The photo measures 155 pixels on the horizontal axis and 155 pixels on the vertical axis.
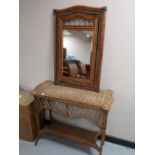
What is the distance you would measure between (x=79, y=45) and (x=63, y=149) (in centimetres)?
132

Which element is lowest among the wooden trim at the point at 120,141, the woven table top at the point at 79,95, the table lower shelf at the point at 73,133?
the wooden trim at the point at 120,141

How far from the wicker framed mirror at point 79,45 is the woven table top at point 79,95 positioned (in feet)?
0.30

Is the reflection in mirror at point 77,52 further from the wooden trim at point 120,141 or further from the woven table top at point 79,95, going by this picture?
the wooden trim at point 120,141

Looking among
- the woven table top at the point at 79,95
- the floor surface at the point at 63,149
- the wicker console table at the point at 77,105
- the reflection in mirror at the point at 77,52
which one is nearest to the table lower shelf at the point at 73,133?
the wicker console table at the point at 77,105

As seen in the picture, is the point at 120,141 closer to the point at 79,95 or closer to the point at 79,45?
the point at 79,95

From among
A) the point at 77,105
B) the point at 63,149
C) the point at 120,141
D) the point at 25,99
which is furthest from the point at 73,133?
the point at 25,99

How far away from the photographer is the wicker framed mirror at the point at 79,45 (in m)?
1.64

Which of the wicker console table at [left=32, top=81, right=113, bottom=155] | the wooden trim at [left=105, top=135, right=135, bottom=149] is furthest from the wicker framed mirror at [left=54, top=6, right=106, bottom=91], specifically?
the wooden trim at [left=105, top=135, right=135, bottom=149]

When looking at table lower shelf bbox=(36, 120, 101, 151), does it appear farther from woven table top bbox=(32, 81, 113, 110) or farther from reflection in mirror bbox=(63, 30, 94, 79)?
reflection in mirror bbox=(63, 30, 94, 79)

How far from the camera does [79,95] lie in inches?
65.2

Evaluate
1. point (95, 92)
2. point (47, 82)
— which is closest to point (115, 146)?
point (95, 92)

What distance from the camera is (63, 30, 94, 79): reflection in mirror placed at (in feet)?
5.60
